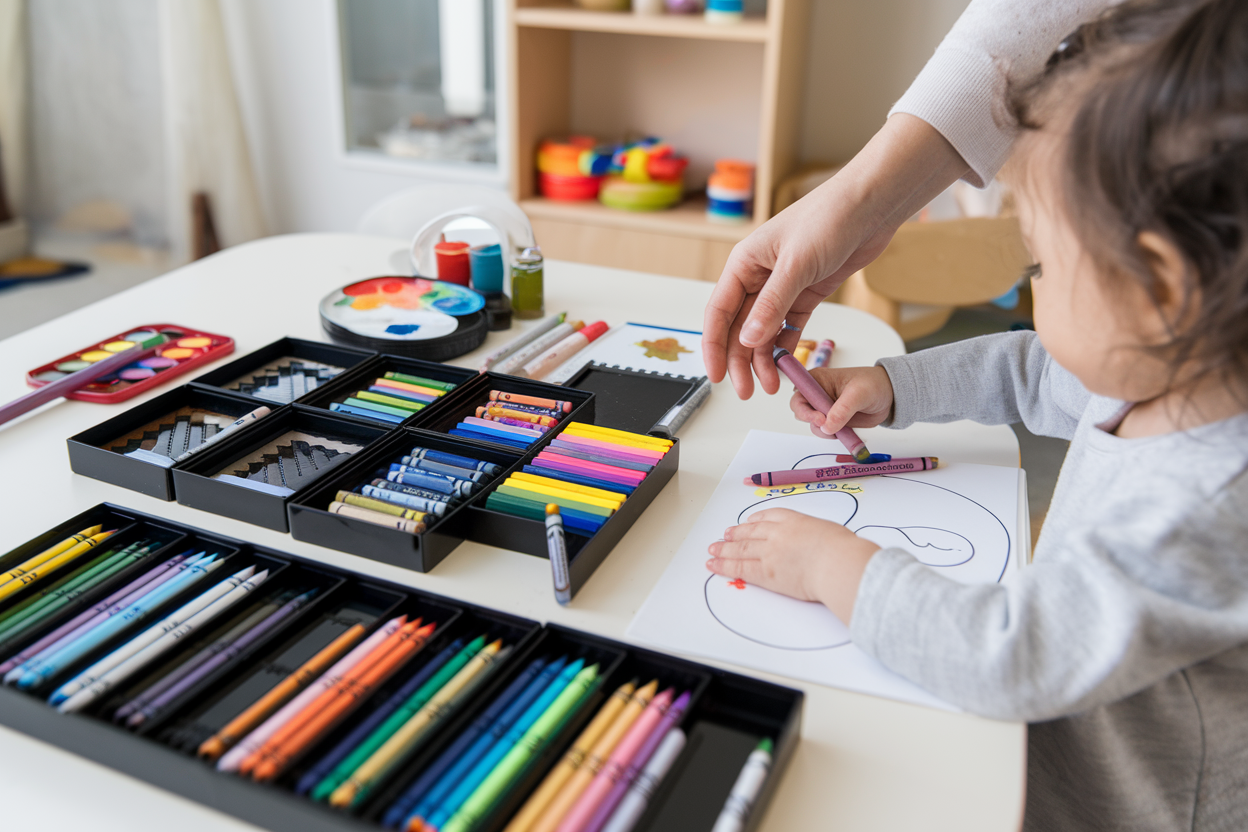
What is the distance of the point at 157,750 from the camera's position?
0.51 metres

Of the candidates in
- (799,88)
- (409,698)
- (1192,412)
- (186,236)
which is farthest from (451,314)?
(186,236)

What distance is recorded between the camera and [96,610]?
0.63m

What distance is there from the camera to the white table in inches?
20.5

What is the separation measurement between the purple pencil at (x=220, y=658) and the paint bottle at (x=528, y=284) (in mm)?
628

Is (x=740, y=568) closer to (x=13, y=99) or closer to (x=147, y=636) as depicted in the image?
(x=147, y=636)

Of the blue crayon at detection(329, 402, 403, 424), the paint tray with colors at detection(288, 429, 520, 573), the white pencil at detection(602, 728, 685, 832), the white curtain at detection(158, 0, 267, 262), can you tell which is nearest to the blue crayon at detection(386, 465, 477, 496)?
the paint tray with colors at detection(288, 429, 520, 573)

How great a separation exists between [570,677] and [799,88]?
208 cm

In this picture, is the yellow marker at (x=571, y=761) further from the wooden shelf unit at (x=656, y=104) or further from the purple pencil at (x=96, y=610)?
the wooden shelf unit at (x=656, y=104)

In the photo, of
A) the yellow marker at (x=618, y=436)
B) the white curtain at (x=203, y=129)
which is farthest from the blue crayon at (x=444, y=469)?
the white curtain at (x=203, y=129)

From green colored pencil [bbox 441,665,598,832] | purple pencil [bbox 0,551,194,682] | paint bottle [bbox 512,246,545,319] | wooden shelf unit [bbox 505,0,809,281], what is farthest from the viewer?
wooden shelf unit [bbox 505,0,809,281]

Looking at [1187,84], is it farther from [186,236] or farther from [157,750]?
[186,236]

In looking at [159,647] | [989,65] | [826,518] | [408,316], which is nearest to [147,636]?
[159,647]

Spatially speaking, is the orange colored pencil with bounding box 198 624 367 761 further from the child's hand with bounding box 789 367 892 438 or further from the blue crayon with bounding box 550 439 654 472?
the child's hand with bounding box 789 367 892 438

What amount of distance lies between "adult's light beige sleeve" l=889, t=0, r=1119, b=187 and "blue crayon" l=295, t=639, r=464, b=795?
64cm
